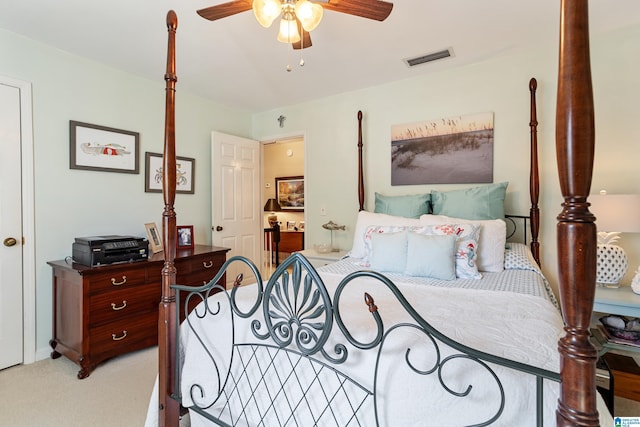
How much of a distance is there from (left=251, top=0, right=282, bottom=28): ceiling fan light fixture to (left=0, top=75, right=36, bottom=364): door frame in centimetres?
204

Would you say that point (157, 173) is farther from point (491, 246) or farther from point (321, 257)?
point (491, 246)

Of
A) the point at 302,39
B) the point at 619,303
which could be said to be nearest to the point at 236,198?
the point at 302,39

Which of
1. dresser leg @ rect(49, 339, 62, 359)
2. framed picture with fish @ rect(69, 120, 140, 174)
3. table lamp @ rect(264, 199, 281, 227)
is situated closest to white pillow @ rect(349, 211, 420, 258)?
framed picture with fish @ rect(69, 120, 140, 174)

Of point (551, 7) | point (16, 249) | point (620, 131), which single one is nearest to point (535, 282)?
point (620, 131)

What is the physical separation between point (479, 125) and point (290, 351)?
2.67 m

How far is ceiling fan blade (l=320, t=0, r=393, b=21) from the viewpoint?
5.50 ft

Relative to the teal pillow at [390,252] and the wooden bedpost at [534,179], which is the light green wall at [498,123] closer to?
the wooden bedpost at [534,179]

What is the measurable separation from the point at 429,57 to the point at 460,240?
1687mm

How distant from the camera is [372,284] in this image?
1805 millimetres

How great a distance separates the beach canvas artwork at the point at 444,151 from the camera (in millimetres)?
2885

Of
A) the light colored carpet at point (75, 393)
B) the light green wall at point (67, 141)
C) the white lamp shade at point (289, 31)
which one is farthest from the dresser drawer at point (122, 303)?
the white lamp shade at point (289, 31)

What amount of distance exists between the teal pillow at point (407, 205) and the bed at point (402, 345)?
→ 1130 millimetres

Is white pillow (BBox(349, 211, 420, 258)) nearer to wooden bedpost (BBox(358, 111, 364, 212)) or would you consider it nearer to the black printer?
wooden bedpost (BBox(358, 111, 364, 212))

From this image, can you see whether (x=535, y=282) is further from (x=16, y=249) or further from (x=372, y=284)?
(x=16, y=249)
